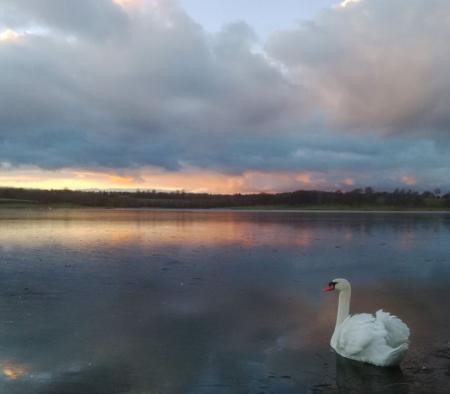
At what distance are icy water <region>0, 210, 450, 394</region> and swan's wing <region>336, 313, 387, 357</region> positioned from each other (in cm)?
21

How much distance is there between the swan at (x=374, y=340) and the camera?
613 centimetres

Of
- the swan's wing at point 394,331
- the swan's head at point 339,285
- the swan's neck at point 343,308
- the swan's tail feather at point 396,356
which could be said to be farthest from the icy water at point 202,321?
the swan's head at point 339,285

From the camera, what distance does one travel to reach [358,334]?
6.38 metres

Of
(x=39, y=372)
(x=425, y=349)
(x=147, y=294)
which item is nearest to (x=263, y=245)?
(x=147, y=294)

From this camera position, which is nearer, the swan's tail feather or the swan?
the swan's tail feather

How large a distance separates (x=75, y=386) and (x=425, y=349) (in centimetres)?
507

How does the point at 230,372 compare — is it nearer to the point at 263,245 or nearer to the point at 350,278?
the point at 350,278

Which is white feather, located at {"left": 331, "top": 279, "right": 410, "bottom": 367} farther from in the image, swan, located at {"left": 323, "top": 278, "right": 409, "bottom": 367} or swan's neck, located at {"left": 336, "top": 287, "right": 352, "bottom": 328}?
swan's neck, located at {"left": 336, "top": 287, "right": 352, "bottom": 328}

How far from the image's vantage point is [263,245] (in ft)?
71.2

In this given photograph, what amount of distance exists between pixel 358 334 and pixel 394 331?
50 centimetres

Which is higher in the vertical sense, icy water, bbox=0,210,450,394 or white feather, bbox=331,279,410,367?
white feather, bbox=331,279,410,367

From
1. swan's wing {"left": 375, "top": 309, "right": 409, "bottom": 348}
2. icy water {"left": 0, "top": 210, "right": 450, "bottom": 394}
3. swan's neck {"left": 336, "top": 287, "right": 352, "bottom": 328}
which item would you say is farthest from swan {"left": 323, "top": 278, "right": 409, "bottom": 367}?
swan's neck {"left": 336, "top": 287, "right": 352, "bottom": 328}

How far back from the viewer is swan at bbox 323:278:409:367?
6.13 metres

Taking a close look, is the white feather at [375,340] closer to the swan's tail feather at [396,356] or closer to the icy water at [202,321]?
the swan's tail feather at [396,356]
